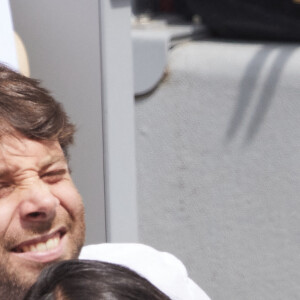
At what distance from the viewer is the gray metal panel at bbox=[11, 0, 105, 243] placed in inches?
87.0

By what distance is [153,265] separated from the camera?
171 centimetres

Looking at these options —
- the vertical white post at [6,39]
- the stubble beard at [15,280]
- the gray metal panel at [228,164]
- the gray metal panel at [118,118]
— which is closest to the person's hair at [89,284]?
the stubble beard at [15,280]

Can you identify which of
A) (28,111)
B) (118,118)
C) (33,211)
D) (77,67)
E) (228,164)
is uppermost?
(28,111)

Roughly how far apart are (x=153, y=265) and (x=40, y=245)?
1.10 ft

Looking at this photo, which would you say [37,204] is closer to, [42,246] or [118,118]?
[42,246]

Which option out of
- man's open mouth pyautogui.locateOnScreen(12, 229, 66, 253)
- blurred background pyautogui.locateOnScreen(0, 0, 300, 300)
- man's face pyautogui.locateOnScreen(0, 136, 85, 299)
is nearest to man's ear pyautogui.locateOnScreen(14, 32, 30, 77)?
blurred background pyautogui.locateOnScreen(0, 0, 300, 300)

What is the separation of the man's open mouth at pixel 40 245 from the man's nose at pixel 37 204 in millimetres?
36

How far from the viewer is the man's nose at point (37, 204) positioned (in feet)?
4.73

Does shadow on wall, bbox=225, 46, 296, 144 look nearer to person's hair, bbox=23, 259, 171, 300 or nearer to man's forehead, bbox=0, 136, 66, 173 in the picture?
man's forehead, bbox=0, 136, 66, 173

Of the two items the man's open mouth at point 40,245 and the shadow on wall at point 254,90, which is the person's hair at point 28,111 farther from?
the shadow on wall at point 254,90

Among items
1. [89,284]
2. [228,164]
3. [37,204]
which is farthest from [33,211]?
[228,164]

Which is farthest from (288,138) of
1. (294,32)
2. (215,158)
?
(294,32)

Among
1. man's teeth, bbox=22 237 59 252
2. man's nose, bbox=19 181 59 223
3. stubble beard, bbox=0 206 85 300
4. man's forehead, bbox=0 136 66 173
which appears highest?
man's forehead, bbox=0 136 66 173

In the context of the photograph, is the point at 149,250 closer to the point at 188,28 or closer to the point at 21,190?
the point at 21,190
